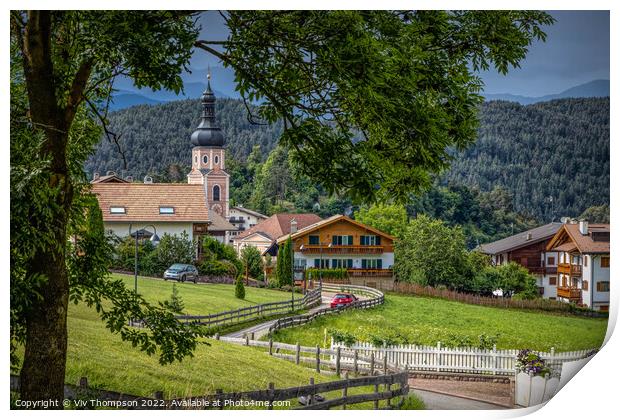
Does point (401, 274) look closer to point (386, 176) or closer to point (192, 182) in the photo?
point (386, 176)

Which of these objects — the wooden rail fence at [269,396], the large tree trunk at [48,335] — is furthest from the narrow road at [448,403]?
the large tree trunk at [48,335]

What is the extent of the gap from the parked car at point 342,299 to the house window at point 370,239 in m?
0.61

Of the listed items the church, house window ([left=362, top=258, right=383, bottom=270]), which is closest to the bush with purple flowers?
house window ([left=362, top=258, right=383, bottom=270])

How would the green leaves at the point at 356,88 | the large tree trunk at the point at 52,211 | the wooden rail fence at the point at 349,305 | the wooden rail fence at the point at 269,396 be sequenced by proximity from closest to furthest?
the large tree trunk at the point at 52,211 → the green leaves at the point at 356,88 → the wooden rail fence at the point at 269,396 → the wooden rail fence at the point at 349,305

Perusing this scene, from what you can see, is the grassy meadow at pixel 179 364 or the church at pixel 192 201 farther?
the church at pixel 192 201

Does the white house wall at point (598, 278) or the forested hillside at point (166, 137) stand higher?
the forested hillside at point (166, 137)

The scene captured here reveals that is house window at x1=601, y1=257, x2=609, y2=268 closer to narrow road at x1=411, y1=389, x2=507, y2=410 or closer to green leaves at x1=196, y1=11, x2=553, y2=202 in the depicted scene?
narrow road at x1=411, y1=389, x2=507, y2=410

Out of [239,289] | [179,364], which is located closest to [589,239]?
[239,289]

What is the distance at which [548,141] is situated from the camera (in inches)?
408

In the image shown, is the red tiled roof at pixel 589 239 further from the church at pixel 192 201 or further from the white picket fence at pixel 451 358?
the church at pixel 192 201

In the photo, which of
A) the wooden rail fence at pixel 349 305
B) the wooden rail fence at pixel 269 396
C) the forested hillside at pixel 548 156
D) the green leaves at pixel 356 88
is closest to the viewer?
the green leaves at pixel 356 88

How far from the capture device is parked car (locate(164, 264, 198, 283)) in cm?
932

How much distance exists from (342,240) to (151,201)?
208 centimetres

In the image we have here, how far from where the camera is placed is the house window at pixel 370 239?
975 cm
